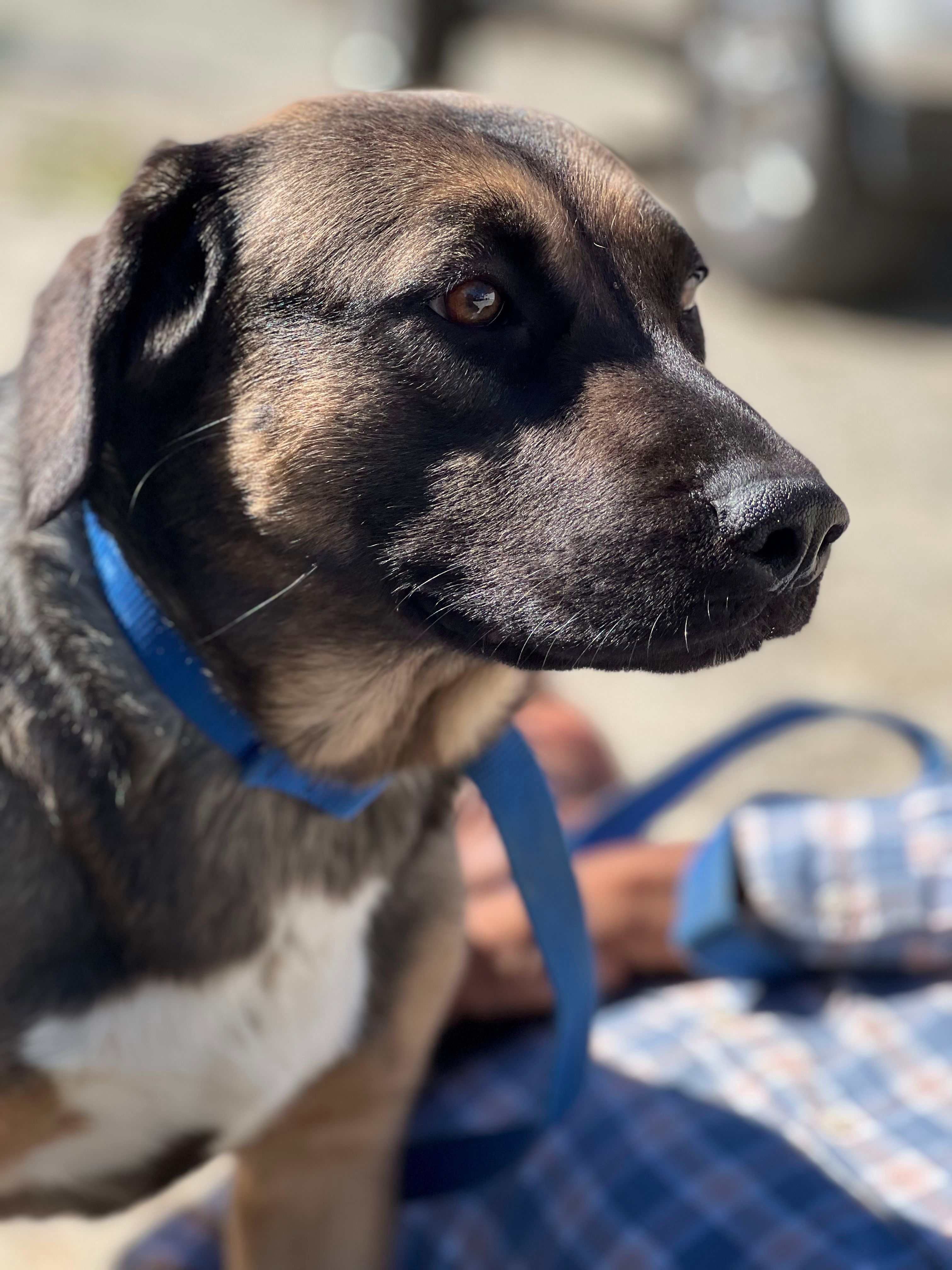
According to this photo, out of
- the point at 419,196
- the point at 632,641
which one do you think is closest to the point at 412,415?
the point at 419,196

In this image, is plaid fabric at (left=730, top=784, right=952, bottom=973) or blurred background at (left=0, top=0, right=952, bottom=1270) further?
blurred background at (left=0, top=0, right=952, bottom=1270)

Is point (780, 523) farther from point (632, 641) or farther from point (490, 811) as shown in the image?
point (490, 811)

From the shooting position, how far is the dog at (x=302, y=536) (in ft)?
6.09

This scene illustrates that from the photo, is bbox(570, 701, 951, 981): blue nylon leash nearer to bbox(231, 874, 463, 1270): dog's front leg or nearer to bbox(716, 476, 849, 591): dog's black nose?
bbox(231, 874, 463, 1270): dog's front leg

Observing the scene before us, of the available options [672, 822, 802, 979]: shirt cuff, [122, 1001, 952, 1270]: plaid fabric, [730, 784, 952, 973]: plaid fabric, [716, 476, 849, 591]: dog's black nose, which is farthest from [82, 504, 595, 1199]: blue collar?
[716, 476, 849, 591]: dog's black nose

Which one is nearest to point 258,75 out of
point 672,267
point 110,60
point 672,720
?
point 110,60

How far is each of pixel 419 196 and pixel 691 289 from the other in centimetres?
49

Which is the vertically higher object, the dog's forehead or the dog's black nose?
the dog's forehead

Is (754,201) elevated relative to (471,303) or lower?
elevated

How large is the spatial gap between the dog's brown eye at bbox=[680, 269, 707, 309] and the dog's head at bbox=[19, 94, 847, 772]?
0.08 m

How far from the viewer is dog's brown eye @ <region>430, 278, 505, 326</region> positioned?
187cm

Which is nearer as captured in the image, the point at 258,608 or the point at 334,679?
the point at 258,608

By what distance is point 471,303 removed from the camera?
→ 6.15 feet

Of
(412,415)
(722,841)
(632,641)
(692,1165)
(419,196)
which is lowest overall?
(692,1165)
